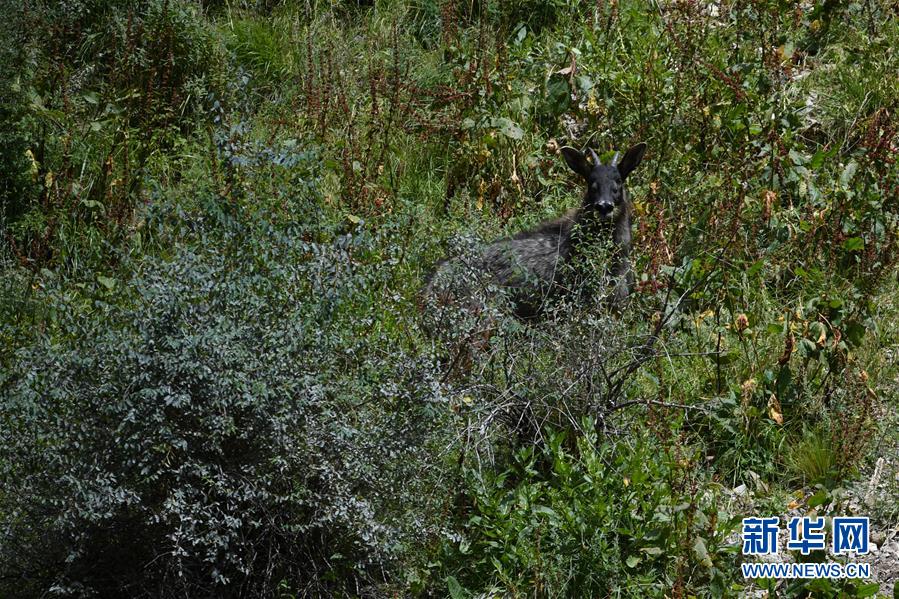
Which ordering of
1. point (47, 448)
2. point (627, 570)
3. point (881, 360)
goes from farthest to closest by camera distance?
1. point (881, 360)
2. point (627, 570)
3. point (47, 448)

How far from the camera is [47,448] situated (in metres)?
5.54

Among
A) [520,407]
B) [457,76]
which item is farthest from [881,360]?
[457,76]

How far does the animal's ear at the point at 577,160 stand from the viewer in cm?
913

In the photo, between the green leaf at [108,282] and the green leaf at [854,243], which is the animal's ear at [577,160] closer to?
the green leaf at [854,243]

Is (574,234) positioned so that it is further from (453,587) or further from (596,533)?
(453,587)

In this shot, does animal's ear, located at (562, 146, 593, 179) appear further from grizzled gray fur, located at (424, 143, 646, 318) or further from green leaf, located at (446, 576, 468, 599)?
green leaf, located at (446, 576, 468, 599)

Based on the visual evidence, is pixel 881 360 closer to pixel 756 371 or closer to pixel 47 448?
pixel 756 371

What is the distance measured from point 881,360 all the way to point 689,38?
3492 mm

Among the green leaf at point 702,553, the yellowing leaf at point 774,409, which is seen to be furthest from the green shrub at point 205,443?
the yellowing leaf at point 774,409

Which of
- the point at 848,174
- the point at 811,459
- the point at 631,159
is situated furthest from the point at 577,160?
the point at 811,459

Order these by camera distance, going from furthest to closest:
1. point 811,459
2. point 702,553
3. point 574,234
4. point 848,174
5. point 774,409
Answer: point 574,234 < point 848,174 < point 774,409 < point 811,459 < point 702,553

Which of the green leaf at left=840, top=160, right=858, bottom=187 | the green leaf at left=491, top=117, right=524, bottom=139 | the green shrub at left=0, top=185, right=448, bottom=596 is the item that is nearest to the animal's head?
the green leaf at left=491, top=117, right=524, bottom=139

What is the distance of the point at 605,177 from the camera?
29.5ft

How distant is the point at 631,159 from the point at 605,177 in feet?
0.79
